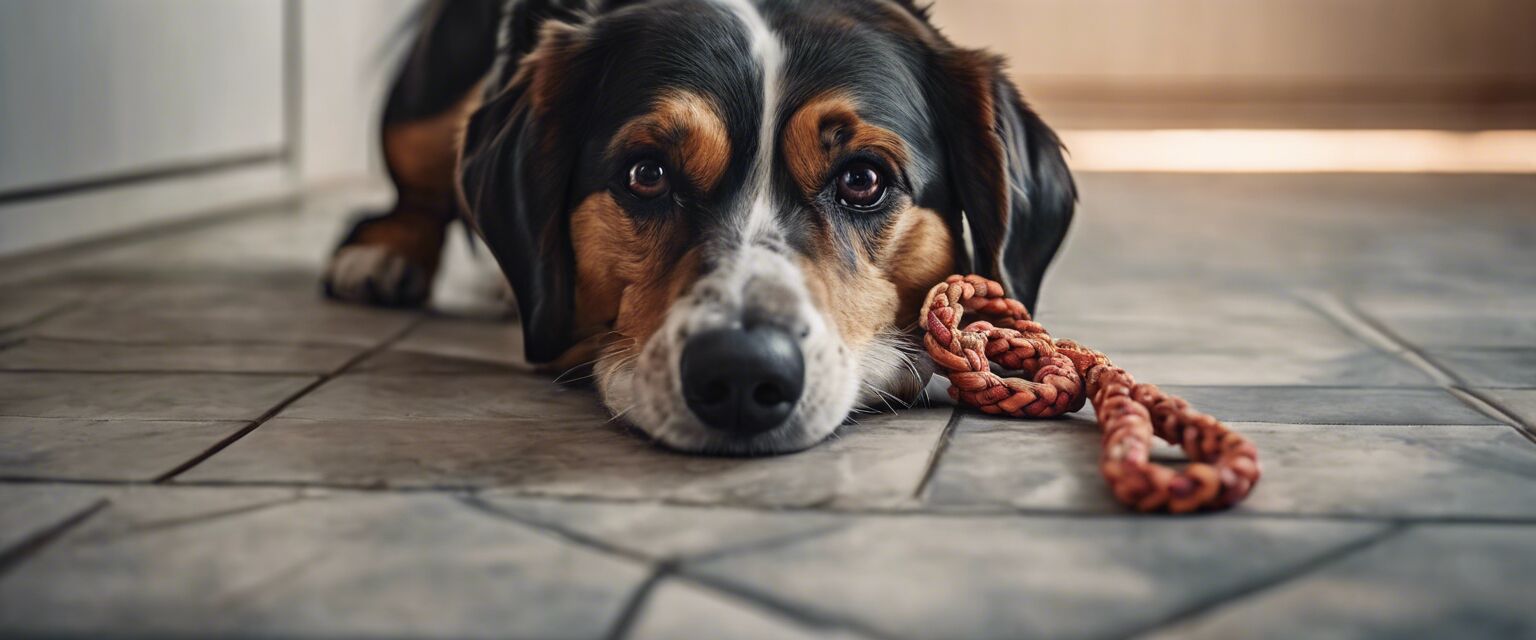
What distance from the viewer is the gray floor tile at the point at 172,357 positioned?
8.29 feet

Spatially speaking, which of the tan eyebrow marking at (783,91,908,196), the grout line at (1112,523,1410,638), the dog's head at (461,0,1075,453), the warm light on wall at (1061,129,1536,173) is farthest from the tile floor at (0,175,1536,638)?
the warm light on wall at (1061,129,1536,173)

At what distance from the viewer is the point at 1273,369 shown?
8.39ft

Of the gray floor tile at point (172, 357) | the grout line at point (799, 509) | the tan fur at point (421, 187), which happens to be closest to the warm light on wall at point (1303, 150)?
the tan fur at point (421, 187)

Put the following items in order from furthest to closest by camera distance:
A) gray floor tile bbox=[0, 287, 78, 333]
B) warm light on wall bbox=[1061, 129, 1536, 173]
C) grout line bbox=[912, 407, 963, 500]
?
warm light on wall bbox=[1061, 129, 1536, 173]
gray floor tile bbox=[0, 287, 78, 333]
grout line bbox=[912, 407, 963, 500]

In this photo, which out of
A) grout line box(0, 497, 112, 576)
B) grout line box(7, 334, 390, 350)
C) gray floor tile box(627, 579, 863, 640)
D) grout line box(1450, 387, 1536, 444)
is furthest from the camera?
grout line box(7, 334, 390, 350)

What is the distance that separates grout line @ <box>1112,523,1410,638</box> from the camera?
1283 millimetres

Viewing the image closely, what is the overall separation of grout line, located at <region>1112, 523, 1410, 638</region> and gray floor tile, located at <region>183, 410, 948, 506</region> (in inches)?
17.3

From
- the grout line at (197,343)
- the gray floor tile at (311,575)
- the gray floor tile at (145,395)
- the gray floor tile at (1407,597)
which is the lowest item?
the grout line at (197,343)

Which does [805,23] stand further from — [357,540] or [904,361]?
[357,540]

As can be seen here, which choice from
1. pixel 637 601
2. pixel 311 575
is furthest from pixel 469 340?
pixel 637 601

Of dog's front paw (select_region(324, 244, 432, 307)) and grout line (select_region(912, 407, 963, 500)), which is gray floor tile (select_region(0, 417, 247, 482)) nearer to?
grout line (select_region(912, 407, 963, 500))

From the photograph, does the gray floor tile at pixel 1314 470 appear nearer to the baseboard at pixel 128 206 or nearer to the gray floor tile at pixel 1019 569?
the gray floor tile at pixel 1019 569

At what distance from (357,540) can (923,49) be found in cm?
149

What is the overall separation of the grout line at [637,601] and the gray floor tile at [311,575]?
0.01 meters
